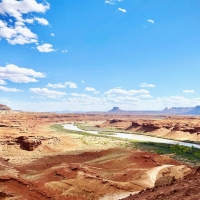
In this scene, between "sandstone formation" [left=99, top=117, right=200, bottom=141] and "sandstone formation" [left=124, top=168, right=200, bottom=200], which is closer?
"sandstone formation" [left=124, top=168, right=200, bottom=200]

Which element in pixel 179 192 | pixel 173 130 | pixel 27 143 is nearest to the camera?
pixel 179 192

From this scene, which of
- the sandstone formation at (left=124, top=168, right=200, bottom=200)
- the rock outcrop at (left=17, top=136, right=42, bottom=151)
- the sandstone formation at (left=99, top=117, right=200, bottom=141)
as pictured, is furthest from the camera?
the sandstone formation at (left=99, top=117, right=200, bottom=141)

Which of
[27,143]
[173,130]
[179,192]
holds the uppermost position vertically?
[179,192]

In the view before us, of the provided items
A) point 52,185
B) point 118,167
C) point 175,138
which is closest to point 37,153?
point 118,167

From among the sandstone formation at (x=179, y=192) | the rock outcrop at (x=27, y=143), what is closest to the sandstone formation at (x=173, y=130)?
the rock outcrop at (x=27, y=143)

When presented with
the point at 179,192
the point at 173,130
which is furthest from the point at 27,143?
the point at 173,130

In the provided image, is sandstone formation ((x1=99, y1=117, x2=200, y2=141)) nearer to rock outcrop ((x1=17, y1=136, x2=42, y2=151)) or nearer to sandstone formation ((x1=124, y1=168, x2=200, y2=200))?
rock outcrop ((x1=17, y1=136, x2=42, y2=151))

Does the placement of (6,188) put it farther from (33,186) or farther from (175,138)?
(175,138)

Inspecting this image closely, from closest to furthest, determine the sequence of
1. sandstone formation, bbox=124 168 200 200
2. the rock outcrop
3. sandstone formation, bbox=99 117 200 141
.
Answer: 1. sandstone formation, bbox=124 168 200 200
2. the rock outcrop
3. sandstone formation, bbox=99 117 200 141

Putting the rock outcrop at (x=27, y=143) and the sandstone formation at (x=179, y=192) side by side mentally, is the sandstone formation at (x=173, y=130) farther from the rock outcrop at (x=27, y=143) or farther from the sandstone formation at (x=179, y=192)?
the sandstone formation at (x=179, y=192)

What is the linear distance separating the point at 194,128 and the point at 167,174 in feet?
266

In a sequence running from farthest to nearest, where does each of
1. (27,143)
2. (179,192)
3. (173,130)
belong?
(173,130) < (27,143) < (179,192)

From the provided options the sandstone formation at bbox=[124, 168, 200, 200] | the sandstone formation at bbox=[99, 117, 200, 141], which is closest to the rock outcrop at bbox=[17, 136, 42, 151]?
the sandstone formation at bbox=[124, 168, 200, 200]

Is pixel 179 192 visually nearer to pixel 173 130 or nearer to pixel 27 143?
pixel 27 143
